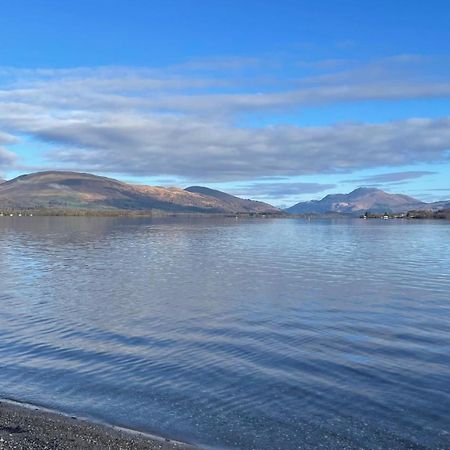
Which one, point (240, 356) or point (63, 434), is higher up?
point (63, 434)

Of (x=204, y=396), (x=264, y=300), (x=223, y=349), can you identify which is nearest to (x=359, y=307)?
(x=264, y=300)

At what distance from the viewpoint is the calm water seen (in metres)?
14.8

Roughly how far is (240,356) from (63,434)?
31.0 feet

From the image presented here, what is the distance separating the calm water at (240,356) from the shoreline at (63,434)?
76cm

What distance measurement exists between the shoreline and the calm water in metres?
0.76

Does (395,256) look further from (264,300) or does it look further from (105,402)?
(105,402)

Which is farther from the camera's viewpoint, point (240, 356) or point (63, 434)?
point (240, 356)

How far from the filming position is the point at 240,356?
2156 cm

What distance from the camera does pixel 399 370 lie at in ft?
64.1

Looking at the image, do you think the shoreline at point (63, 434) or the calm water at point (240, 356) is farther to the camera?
the calm water at point (240, 356)

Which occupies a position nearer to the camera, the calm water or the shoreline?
the shoreline

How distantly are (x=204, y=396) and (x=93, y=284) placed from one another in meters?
25.8

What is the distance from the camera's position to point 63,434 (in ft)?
43.2

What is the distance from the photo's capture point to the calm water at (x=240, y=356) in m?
14.8
